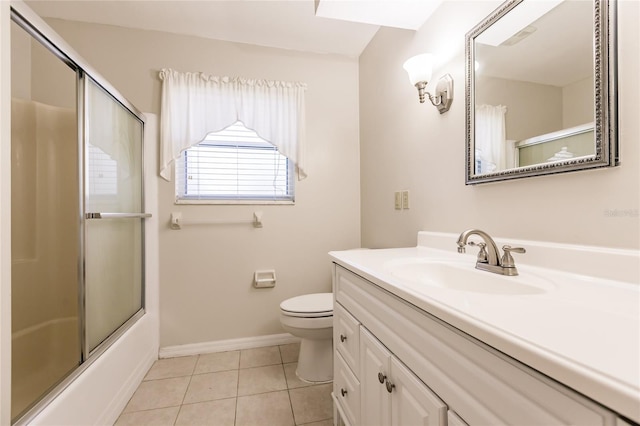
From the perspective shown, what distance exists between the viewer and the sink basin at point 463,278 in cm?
81

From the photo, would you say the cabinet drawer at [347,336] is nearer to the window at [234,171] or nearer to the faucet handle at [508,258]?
the faucet handle at [508,258]

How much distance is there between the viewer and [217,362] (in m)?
1.94

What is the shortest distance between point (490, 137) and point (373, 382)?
102cm

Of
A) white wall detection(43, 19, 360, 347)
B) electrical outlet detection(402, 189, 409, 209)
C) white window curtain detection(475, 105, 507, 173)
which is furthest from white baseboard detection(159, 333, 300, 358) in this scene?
white window curtain detection(475, 105, 507, 173)

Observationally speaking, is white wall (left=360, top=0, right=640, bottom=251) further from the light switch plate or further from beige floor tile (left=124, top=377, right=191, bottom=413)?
beige floor tile (left=124, top=377, right=191, bottom=413)

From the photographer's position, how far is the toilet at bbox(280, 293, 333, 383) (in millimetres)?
1635

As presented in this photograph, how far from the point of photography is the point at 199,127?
2049mm

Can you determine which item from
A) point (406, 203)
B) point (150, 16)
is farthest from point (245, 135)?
point (406, 203)

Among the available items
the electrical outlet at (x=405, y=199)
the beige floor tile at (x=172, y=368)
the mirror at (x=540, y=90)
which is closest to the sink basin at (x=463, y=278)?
the mirror at (x=540, y=90)

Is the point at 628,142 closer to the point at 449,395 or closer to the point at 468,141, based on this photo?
the point at 468,141

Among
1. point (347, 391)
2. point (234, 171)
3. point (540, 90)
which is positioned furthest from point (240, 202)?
point (540, 90)

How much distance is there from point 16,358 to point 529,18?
2443 millimetres

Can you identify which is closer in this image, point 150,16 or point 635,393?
point 635,393

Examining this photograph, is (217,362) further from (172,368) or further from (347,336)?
(347,336)
